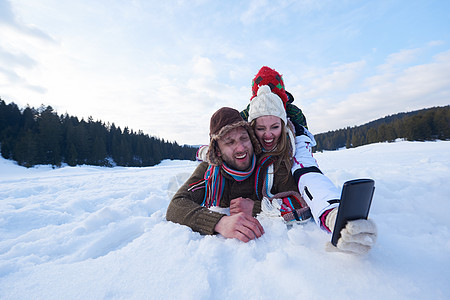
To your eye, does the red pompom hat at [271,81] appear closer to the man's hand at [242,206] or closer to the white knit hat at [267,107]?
the white knit hat at [267,107]

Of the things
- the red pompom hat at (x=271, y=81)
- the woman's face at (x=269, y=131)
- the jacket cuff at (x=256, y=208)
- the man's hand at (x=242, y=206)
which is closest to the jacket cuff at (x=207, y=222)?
the man's hand at (x=242, y=206)

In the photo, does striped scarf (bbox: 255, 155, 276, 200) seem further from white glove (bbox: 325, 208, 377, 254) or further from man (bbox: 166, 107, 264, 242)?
white glove (bbox: 325, 208, 377, 254)

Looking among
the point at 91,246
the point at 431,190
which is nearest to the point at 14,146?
the point at 91,246

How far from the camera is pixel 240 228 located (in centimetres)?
141

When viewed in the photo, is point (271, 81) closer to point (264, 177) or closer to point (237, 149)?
point (237, 149)

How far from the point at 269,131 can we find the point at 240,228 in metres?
1.27

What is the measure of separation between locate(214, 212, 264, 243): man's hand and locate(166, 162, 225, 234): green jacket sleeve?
0.29 ft

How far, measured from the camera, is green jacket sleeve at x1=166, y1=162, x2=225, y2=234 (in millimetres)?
1607

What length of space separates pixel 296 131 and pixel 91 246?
2.70 meters

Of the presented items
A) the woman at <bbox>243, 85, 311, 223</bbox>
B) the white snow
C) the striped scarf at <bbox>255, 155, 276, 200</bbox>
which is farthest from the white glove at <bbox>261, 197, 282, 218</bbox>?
the white snow

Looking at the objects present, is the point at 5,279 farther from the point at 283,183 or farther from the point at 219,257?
the point at 283,183

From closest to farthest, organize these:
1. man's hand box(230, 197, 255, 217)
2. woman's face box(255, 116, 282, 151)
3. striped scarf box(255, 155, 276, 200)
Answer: man's hand box(230, 197, 255, 217) → striped scarf box(255, 155, 276, 200) → woman's face box(255, 116, 282, 151)

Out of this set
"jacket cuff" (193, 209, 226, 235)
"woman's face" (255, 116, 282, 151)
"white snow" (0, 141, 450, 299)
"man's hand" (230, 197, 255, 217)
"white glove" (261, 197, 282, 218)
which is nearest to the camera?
"white snow" (0, 141, 450, 299)

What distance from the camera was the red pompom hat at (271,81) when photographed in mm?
2889
